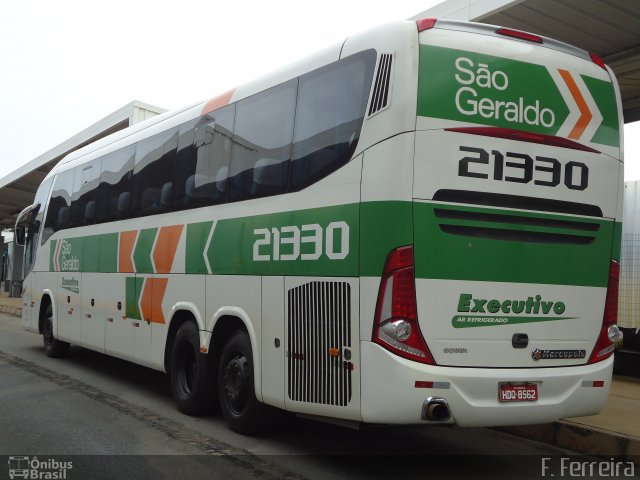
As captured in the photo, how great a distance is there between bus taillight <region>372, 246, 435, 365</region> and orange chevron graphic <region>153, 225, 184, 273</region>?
3.53 metres

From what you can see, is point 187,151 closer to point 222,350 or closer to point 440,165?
point 222,350

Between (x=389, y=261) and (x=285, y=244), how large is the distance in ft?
4.31

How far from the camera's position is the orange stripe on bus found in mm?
7375

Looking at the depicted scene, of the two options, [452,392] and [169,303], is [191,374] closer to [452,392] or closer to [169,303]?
[169,303]

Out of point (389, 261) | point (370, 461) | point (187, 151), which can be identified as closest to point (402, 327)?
point (389, 261)

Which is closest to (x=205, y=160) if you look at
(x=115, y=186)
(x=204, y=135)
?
(x=204, y=135)

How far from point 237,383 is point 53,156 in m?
19.7

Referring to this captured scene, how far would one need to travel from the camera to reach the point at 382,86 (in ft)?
17.0

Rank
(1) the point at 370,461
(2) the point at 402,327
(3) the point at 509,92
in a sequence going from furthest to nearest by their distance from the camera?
(1) the point at 370,461, (3) the point at 509,92, (2) the point at 402,327

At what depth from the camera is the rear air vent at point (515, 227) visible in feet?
16.7

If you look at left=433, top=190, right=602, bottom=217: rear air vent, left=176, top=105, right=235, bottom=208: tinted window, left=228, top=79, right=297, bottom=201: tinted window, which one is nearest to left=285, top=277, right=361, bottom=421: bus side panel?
left=433, top=190, right=602, bottom=217: rear air vent

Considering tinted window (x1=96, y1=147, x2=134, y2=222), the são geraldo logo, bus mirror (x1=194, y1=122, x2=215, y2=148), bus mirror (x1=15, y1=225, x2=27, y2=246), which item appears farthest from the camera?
bus mirror (x1=15, y1=225, x2=27, y2=246)

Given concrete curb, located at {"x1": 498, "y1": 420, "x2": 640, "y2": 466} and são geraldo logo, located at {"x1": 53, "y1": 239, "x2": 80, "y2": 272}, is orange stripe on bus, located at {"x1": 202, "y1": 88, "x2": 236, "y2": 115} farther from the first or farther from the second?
concrete curb, located at {"x1": 498, "y1": 420, "x2": 640, "y2": 466}

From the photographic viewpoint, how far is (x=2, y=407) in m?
7.71
